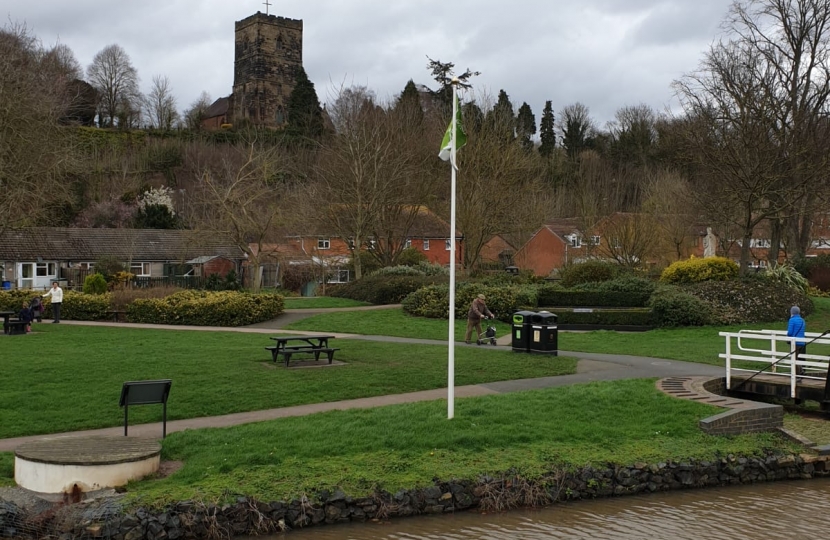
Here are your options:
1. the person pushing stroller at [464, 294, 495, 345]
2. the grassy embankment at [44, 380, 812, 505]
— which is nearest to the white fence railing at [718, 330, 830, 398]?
the grassy embankment at [44, 380, 812, 505]

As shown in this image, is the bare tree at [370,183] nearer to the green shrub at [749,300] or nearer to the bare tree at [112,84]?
the green shrub at [749,300]

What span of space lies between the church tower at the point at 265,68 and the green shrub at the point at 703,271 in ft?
258

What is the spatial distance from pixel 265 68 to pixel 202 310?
82236 millimetres

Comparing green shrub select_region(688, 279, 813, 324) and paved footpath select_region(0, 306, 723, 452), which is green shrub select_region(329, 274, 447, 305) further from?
green shrub select_region(688, 279, 813, 324)

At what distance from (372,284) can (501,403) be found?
23151mm

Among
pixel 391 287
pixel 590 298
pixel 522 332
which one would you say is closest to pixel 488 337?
pixel 522 332

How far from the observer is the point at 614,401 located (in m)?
14.7

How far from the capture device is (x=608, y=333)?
2722cm

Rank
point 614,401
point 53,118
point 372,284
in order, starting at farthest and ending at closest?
point 372,284 → point 53,118 → point 614,401

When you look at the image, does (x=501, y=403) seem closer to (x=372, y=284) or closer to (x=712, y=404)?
(x=712, y=404)

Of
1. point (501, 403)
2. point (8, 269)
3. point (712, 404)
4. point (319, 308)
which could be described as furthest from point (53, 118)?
point (712, 404)

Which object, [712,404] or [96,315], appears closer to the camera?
[712,404]

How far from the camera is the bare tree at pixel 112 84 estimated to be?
93.8m

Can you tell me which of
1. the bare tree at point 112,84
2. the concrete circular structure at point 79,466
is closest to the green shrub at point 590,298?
the concrete circular structure at point 79,466
